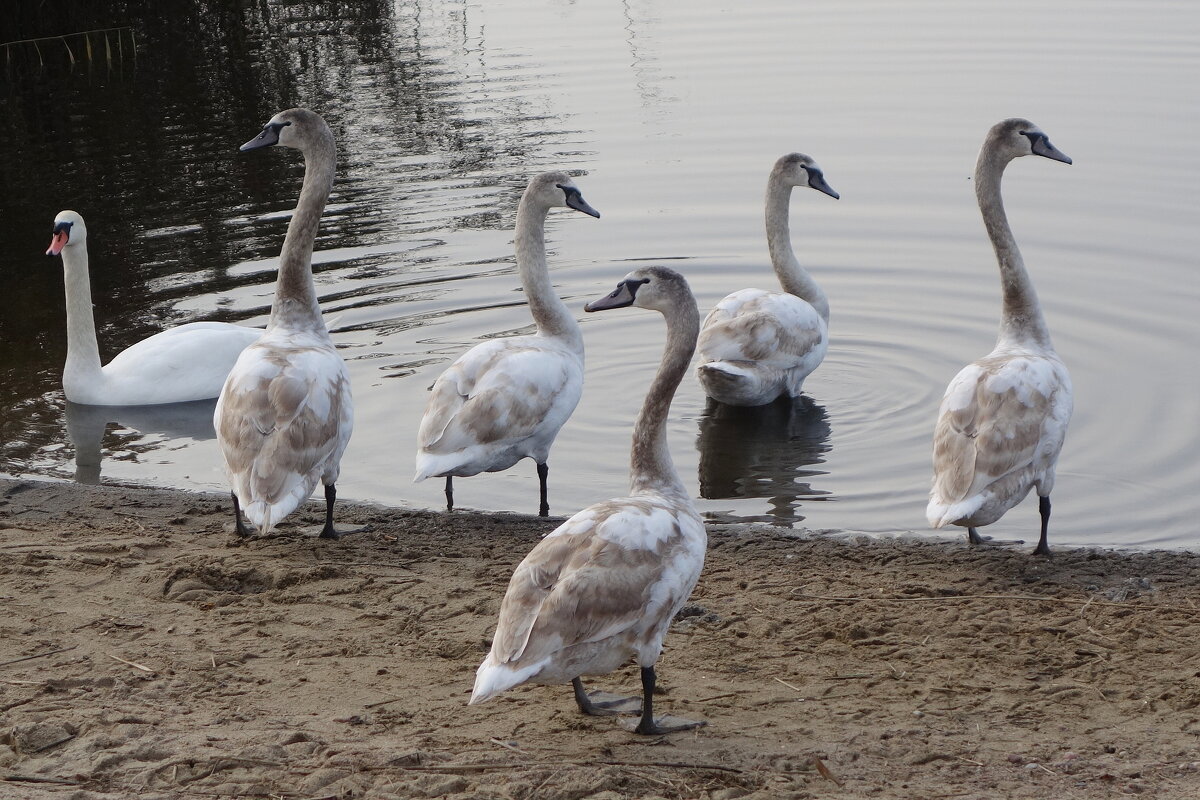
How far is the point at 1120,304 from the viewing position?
412 inches

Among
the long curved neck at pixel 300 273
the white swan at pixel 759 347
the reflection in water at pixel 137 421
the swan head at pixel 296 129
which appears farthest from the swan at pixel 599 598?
the reflection in water at pixel 137 421

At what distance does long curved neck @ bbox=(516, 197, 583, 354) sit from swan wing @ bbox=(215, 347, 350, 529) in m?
1.45

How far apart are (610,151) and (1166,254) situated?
6450mm

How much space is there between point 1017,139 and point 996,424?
2.47 meters

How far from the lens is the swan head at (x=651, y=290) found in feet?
18.1

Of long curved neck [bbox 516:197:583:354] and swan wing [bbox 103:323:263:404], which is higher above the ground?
long curved neck [bbox 516:197:583:354]

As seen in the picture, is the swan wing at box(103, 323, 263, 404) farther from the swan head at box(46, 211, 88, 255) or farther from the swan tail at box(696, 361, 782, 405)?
the swan tail at box(696, 361, 782, 405)

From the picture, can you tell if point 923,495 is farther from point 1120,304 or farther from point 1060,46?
point 1060,46

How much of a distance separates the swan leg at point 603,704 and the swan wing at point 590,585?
0.37 m

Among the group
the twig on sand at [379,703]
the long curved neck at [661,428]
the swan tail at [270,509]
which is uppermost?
the long curved neck at [661,428]

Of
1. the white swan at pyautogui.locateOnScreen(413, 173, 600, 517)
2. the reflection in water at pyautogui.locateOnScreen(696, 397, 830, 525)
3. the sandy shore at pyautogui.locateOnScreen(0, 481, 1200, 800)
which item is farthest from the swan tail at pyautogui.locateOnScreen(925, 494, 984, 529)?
the white swan at pyautogui.locateOnScreen(413, 173, 600, 517)

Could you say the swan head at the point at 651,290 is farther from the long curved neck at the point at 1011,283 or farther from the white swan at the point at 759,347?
the white swan at the point at 759,347

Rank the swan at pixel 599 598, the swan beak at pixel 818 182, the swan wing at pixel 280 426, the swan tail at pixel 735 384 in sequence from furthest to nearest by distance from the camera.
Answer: the swan beak at pixel 818 182, the swan tail at pixel 735 384, the swan wing at pixel 280 426, the swan at pixel 599 598

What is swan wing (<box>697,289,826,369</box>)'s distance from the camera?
30.1 feet
